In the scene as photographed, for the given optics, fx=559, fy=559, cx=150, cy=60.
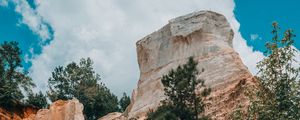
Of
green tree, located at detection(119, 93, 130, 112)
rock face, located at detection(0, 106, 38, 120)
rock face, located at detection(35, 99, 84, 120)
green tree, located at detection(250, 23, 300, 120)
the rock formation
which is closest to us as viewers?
green tree, located at detection(250, 23, 300, 120)

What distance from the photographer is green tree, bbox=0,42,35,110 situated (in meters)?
52.9

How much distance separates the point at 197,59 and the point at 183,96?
39.9 feet

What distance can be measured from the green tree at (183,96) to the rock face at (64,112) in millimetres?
15263

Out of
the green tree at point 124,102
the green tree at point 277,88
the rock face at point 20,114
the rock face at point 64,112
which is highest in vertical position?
the green tree at point 124,102

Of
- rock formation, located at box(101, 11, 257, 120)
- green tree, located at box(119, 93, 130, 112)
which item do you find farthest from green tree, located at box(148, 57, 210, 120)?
green tree, located at box(119, 93, 130, 112)

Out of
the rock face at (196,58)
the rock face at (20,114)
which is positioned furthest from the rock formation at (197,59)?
the rock face at (20,114)

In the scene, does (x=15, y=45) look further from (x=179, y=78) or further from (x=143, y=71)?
(x=179, y=78)

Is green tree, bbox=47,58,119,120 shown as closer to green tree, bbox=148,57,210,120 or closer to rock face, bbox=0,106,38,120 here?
rock face, bbox=0,106,38,120

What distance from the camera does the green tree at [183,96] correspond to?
1261 inches

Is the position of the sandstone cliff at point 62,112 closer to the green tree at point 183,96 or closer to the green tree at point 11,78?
the green tree at point 11,78

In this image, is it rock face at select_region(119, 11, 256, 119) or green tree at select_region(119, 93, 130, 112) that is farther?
green tree at select_region(119, 93, 130, 112)

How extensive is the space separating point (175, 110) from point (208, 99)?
25.1 feet

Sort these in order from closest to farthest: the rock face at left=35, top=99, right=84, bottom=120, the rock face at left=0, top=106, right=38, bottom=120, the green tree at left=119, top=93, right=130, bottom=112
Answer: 1. the rock face at left=35, top=99, right=84, bottom=120
2. the rock face at left=0, top=106, right=38, bottom=120
3. the green tree at left=119, top=93, right=130, bottom=112

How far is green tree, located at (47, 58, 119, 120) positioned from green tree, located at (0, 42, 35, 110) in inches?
288
